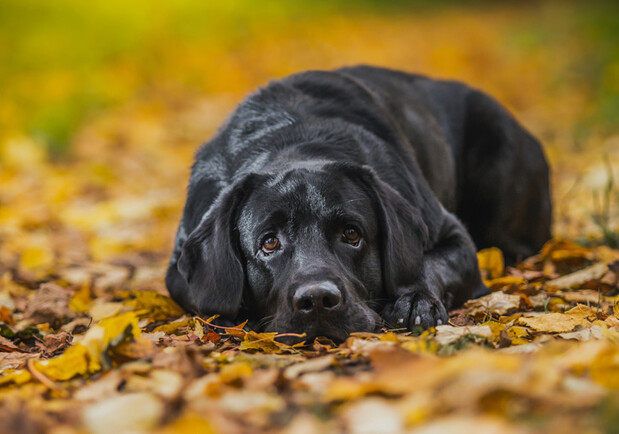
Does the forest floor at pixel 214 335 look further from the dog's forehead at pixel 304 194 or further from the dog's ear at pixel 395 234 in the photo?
the dog's forehead at pixel 304 194

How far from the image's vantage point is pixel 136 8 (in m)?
18.9

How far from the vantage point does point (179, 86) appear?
551 inches

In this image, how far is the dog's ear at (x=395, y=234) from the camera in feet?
12.2

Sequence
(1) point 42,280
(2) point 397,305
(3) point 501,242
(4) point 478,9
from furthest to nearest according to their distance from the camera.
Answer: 1. (4) point 478,9
2. (3) point 501,242
3. (1) point 42,280
4. (2) point 397,305

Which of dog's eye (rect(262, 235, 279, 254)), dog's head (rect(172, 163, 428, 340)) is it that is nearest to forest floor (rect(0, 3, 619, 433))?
dog's head (rect(172, 163, 428, 340))

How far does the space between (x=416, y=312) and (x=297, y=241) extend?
0.65m

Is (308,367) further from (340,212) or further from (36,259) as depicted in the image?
(36,259)

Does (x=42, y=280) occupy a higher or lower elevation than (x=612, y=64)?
lower

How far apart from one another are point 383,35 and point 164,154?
12038 mm

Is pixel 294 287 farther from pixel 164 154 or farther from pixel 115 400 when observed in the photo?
pixel 164 154

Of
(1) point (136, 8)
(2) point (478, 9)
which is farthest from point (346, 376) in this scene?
(2) point (478, 9)

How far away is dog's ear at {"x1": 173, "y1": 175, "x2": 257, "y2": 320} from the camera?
368 cm

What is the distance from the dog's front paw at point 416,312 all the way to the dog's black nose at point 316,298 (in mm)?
524

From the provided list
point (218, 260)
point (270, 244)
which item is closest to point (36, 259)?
point (218, 260)
